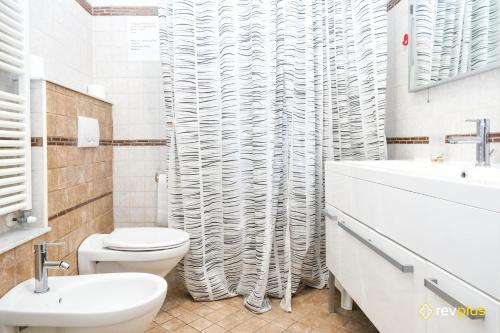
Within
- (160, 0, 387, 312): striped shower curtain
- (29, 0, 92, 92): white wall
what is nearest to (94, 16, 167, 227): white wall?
(29, 0, 92, 92): white wall

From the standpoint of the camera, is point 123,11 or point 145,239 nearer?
point 145,239

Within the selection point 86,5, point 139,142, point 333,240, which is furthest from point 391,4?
point 86,5

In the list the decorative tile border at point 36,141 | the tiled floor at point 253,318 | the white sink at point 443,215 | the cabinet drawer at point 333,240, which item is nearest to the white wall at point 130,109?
the tiled floor at point 253,318

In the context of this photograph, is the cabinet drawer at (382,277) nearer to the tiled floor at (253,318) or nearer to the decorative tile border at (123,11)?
the tiled floor at (253,318)

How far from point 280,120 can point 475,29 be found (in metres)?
1.04

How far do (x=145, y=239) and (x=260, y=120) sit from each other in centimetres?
99

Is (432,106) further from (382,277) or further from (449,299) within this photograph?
(449,299)

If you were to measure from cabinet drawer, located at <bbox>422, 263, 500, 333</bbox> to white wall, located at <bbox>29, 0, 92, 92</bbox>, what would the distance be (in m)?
1.74

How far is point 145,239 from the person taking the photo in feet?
6.15

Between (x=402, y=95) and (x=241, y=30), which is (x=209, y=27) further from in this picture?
(x=402, y=95)

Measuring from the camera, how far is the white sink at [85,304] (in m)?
1.09

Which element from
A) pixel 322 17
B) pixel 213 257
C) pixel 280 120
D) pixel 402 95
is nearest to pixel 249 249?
pixel 213 257

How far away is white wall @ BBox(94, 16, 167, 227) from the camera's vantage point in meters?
2.33

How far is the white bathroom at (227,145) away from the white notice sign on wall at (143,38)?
11 millimetres
